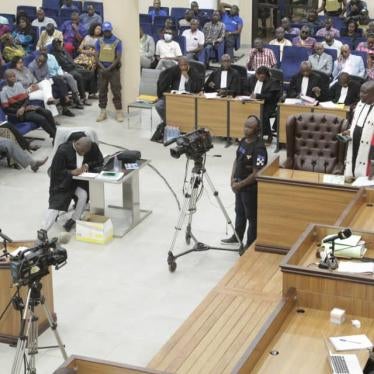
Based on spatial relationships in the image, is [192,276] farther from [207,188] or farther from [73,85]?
[73,85]

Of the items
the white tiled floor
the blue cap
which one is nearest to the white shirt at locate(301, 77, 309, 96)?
the white tiled floor

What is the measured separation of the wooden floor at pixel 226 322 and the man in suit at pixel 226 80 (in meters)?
5.05

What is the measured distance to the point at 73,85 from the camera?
1498 centimetres

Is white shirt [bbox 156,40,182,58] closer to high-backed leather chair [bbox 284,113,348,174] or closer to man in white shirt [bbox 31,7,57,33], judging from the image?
man in white shirt [bbox 31,7,57,33]

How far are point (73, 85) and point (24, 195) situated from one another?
429 cm

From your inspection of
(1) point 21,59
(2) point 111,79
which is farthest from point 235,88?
(1) point 21,59

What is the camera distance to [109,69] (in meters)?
14.4

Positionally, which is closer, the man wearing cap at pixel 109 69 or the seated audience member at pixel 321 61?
the man wearing cap at pixel 109 69

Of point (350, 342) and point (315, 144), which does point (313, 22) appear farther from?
point (350, 342)

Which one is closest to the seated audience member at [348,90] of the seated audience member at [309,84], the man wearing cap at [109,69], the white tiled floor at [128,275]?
the seated audience member at [309,84]

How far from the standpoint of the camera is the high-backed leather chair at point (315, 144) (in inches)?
387

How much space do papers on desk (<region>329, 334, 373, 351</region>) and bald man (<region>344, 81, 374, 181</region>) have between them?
366 centimetres

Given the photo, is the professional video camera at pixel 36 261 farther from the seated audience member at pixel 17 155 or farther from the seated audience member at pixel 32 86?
the seated audience member at pixel 32 86

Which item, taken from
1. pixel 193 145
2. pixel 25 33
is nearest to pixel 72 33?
pixel 25 33
